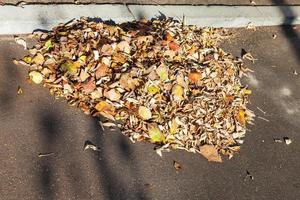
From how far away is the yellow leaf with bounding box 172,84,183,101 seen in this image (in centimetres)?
450

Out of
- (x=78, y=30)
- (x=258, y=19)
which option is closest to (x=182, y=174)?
(x=78, y=30)

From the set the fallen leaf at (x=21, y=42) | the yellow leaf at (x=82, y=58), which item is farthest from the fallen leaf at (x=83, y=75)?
the fallen leaf at (x=21, y=42)

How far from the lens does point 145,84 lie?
4441mm

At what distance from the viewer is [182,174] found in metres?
4.10

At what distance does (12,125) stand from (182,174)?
153 cm

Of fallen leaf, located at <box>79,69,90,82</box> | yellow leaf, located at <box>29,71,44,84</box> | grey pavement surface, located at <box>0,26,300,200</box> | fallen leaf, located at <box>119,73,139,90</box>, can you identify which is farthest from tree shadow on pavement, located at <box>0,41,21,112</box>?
fallen leaf, located at <box>119,73,139,90</box>

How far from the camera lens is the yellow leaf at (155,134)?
4250 mm

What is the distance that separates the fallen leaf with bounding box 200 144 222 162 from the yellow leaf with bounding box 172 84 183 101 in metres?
0.53

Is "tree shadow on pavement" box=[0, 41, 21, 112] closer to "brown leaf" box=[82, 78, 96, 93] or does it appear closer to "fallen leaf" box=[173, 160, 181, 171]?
"brown leaf" box=[82, 78, 96, 93]

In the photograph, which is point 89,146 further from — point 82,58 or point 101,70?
point 82,58

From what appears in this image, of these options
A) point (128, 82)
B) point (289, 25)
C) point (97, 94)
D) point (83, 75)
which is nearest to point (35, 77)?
point (83, 75)

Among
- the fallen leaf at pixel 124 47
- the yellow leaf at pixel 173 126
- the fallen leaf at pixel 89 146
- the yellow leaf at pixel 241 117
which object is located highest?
the fallen leaf at pixel 124 47

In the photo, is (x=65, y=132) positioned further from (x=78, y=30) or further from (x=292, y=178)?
(x=292, y=178)

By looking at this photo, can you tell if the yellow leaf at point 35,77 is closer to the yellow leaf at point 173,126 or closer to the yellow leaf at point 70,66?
the yellow leaf at point 70,66
